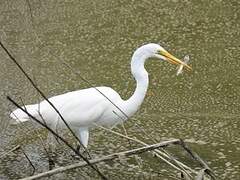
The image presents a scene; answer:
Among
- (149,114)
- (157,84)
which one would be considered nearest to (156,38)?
(157,84)

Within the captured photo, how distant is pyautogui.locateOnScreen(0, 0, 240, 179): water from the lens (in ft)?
16.9

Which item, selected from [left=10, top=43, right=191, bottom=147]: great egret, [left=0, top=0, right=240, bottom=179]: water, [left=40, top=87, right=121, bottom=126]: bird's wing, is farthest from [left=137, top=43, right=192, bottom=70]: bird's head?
[left=0, top=0, right=240, bottom=179]: water

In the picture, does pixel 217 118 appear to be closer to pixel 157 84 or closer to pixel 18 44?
pixel 157 84

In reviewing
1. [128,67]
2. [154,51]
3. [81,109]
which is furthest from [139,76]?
[128,67]

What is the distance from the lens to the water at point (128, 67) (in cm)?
514

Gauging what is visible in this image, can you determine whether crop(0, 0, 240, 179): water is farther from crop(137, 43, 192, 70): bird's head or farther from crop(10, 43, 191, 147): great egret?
crop(137, 43, 192, 70): bird's head

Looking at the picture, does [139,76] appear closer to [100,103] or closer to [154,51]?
[154,51]

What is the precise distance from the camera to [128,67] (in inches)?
279

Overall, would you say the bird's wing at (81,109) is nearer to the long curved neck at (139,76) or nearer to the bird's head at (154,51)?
the long curved neck at (139,76)

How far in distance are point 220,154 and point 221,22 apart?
3.68 metres

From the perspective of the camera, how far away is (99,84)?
6625 mm

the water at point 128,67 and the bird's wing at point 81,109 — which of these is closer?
the bird's wing at point 81,109

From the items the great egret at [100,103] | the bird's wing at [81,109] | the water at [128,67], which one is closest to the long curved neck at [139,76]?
the great egret at [100,103]

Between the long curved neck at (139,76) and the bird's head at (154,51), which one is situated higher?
the bird's head at (154,51)
